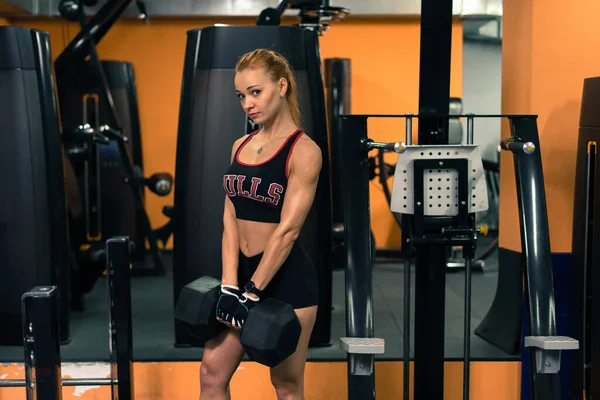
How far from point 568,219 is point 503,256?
446 millimetres

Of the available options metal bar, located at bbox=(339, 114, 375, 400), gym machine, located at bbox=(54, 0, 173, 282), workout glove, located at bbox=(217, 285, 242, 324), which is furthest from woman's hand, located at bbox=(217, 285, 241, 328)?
gym machine, located at bbox=(54, 0, 173, 282)

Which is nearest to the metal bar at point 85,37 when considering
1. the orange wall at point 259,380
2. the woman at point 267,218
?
the orange wall at point 259,380

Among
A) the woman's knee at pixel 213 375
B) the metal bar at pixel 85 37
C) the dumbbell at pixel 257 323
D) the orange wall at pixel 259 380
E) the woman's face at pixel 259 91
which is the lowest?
the orange wall at pixel 259 380

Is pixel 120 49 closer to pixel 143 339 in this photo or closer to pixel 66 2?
pixel 66 2

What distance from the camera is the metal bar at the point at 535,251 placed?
7.76 feet

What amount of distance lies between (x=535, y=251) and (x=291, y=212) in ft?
2.79

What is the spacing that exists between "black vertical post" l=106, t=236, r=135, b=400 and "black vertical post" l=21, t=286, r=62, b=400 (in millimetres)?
642

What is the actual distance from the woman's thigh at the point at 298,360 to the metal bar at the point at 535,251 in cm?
72

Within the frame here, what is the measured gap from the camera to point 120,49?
6.34 metres

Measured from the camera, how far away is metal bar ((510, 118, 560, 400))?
237 centimetres

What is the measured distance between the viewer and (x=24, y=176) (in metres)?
3.61

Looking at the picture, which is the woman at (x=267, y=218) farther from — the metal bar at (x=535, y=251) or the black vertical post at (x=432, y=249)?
the metal bar at (x=535, y=251)

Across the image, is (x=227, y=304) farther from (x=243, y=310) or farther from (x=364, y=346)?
(x=364, y=346)

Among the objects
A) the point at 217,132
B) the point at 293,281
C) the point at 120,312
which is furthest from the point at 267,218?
the point at 217,132
